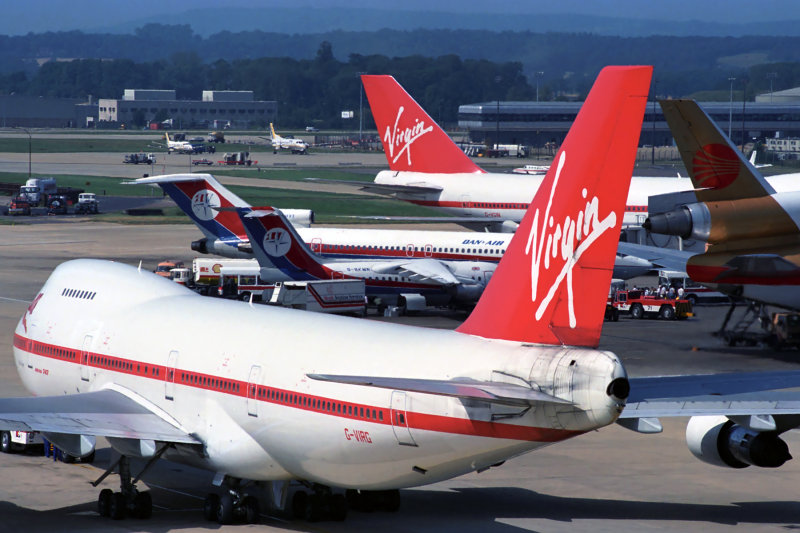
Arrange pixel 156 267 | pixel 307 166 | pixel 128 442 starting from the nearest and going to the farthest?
pixel 128 442
pixel 156 267
pixel 307 166

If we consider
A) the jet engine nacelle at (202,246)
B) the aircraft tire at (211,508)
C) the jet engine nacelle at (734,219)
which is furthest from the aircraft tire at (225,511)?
the jet engine nacelle at (202,246)

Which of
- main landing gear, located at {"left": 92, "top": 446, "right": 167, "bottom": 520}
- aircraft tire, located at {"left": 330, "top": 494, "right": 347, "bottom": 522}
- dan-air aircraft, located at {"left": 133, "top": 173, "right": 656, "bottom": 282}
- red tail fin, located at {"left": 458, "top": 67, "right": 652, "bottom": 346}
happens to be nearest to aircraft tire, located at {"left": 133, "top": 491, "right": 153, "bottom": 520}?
main landing gear, located at {"left": 92, "top": 446, "right": 167, "bottom": 520}

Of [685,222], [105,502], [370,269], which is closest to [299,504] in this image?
[105,502]

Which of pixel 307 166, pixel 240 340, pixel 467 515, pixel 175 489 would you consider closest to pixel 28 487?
pixel 175 489

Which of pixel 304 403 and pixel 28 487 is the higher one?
pixel 304 403

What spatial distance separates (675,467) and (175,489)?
12.8 meters

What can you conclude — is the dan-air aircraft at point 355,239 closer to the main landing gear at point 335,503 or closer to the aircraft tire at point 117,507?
the main landing gear at point 335,503

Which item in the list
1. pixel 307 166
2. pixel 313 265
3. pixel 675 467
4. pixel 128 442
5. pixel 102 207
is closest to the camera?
pixel 128 442

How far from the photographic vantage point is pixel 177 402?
27.4 m

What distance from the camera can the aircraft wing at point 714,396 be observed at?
23.7m

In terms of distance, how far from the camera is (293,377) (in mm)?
25016

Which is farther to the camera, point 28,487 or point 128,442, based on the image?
point 28,487

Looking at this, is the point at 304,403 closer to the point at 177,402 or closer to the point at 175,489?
the point at 177,402

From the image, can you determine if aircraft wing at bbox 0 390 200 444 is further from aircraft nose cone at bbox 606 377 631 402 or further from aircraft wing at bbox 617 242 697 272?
aircraft wing at bbox 617 242 697 272
